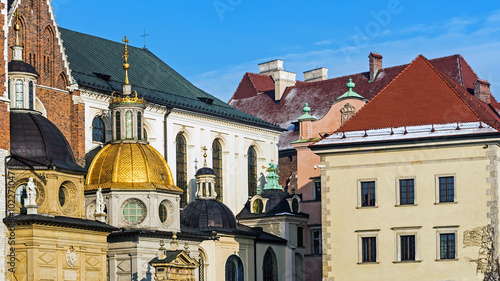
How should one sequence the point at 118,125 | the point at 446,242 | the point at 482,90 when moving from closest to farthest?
1. the point at 446,242
2. the point at 118,125
3. the point at 482,90

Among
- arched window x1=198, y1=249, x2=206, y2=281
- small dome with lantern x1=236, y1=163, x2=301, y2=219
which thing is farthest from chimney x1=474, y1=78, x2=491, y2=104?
arched window x1=198, y1=249, x2=206, y2=281

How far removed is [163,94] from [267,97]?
23.0 metres

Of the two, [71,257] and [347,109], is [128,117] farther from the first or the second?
[347,109]

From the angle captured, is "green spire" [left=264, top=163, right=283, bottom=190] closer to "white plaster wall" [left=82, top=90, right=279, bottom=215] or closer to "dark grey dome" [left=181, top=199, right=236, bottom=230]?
"white plaster wall" [left=82, top=90, right=279, bottom=215]

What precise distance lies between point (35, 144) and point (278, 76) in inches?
1646

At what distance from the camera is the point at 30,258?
54.5 meters

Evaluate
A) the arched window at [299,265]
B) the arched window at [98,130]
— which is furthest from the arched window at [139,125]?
the arched window at [299,265]

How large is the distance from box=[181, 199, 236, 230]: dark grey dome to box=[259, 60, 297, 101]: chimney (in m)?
25.8

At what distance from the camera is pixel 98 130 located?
2707 inches

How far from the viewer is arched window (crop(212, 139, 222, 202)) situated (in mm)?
77375

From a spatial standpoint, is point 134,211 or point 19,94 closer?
point 19,94

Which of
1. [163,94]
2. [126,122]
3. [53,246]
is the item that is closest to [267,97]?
[163,94]

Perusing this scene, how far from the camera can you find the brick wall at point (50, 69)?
6384 cm

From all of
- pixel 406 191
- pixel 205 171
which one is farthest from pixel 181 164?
pixel 406 191
